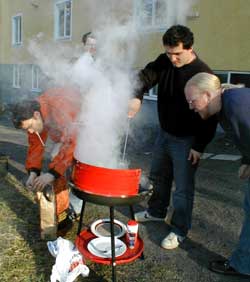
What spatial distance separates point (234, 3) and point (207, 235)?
202 inches

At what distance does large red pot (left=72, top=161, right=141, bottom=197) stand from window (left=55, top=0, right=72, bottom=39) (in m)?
9.20

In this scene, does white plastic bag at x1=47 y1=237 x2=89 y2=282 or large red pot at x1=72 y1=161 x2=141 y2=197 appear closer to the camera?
large red pot at x1=72 y1=161 x2=141 y2=197

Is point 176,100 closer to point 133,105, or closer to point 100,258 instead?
point 133,105

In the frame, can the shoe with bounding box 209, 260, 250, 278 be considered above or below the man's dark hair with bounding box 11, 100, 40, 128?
below

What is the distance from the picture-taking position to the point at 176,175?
A: 9.43ft

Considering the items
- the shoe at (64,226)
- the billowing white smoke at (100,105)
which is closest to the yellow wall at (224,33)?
the billowing white smoke at (100,105)

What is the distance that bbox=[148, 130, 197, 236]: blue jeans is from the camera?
2811mm

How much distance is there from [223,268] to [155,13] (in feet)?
18.1

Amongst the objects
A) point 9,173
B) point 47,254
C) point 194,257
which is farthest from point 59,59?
point 194,257

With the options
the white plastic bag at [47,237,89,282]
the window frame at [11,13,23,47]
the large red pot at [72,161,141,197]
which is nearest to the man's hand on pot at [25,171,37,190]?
the white plastic bag at [47,237,89,282]

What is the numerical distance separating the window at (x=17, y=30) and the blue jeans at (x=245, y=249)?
1470cm

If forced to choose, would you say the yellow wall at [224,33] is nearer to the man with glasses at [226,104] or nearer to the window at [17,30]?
the man with glasses at [226,104]

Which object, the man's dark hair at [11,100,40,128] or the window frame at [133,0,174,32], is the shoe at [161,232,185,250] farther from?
the window frame at [133,0,174,32]

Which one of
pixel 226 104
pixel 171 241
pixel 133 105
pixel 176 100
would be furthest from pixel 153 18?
pixel 226 104
